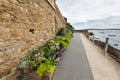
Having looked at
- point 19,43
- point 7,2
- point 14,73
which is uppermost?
point 7,2

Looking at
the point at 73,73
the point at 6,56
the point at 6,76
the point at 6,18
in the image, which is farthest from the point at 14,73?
the point at 73,73

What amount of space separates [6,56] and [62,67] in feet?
9.35

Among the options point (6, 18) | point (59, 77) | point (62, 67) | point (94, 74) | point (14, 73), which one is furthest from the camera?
point (62, 67)

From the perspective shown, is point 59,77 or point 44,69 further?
point 59,77

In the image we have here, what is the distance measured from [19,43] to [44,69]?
1.11 metres

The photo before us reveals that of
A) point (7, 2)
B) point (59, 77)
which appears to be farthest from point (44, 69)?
point (7, 2)

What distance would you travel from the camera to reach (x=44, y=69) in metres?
3.60

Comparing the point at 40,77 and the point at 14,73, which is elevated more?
the point at 14,73

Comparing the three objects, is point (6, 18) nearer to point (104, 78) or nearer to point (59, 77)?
point (59, 77)

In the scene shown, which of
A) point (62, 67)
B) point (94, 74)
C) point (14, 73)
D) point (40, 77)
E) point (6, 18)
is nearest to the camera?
point (6, 18)

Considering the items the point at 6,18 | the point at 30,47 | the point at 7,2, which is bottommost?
the point at 30,47

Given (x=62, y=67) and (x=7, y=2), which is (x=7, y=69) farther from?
(x=62, y=67)

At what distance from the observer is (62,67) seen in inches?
200

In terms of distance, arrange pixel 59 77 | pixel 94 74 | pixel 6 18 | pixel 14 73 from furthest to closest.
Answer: pixel 94 74, pixel 59 77, pixel 14 73, pixel 6 18
